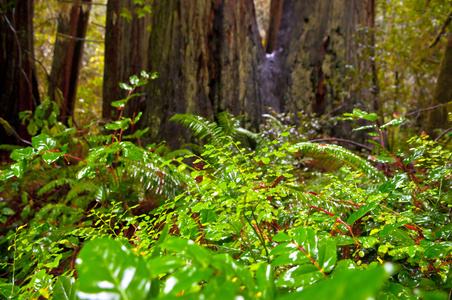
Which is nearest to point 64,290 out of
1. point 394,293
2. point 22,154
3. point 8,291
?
point 8,291

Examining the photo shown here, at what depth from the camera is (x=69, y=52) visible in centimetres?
720

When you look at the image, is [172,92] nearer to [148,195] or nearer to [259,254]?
[148,195]

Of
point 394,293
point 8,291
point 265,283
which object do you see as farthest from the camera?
point 8,291

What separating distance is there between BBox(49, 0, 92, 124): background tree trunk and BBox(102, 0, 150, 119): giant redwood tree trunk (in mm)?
1623

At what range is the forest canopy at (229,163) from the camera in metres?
0.85

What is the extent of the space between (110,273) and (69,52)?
8.06 m

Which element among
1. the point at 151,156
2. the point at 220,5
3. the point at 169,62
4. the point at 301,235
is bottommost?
the point at 151,156

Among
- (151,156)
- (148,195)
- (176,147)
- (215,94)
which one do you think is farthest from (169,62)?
(151,156)

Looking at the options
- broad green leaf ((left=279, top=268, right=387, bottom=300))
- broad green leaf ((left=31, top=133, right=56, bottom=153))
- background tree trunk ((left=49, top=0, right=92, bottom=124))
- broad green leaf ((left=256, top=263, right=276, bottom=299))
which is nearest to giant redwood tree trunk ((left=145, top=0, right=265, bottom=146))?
broad green leaf ((left=31, top=133, right=56, bottom=153))

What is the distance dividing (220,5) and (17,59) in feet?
10.6

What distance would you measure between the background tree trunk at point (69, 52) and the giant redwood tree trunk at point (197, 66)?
3.79 metres

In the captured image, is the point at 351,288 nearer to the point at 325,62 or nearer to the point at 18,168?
the point at 18,168

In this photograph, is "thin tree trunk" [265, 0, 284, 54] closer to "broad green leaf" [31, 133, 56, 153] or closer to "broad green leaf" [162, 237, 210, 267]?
"broad green leaf" [31, 133, 56, 153]

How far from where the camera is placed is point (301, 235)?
716mm
